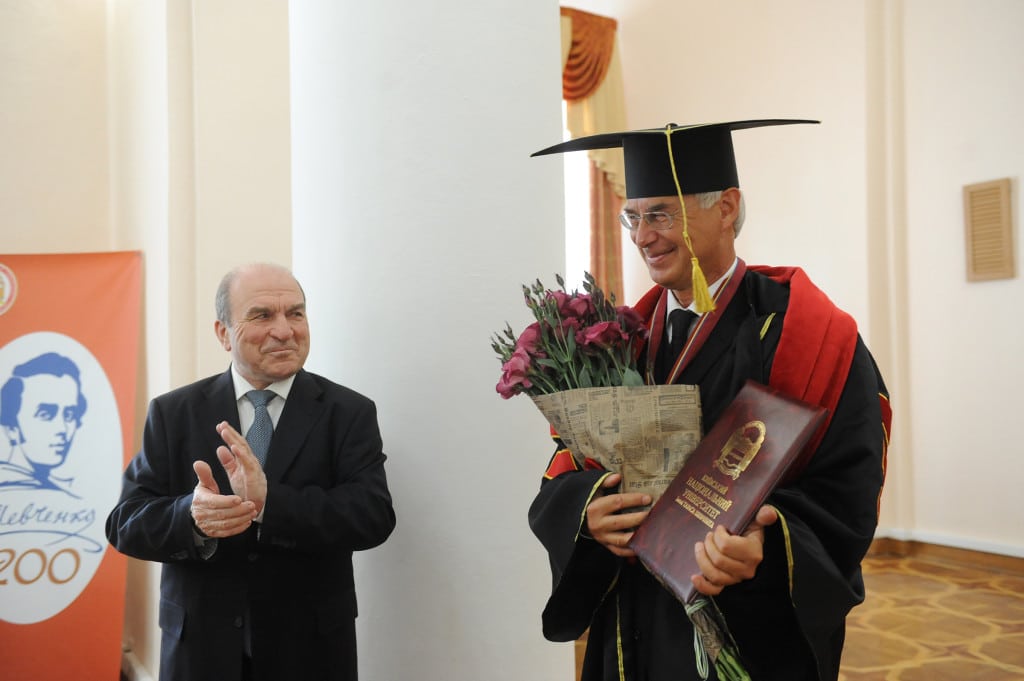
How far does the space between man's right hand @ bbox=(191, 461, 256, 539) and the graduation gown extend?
0.76 meters

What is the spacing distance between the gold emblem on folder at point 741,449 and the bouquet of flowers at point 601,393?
11 centimetres

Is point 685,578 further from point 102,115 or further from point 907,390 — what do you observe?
point 907,390

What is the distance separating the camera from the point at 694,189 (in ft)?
5.87

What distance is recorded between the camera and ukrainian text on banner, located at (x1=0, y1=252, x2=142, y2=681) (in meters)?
4.11

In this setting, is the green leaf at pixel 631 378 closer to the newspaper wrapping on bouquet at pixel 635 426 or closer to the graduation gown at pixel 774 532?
the newspaper wrapping on bouquet at pixel 635 426

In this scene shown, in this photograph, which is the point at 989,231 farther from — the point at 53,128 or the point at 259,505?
the point at 53,128

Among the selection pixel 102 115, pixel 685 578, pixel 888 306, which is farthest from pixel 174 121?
pixel 888 306

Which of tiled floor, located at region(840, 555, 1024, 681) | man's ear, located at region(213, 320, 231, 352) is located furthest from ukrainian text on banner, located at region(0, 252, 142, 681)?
tiled floor, located at region(840, 555, 1024, 681)

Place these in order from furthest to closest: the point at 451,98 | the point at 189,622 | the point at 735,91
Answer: the point at 735,91 → the point at 451,98 → the point at 189,622

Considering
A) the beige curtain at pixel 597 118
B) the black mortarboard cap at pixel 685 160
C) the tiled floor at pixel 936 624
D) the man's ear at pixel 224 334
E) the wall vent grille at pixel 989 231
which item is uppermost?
the beige curtain at pixel 597 118

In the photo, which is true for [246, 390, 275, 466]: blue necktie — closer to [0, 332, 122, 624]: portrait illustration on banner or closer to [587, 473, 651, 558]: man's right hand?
[587, 473, 651, 558]: man's right hand

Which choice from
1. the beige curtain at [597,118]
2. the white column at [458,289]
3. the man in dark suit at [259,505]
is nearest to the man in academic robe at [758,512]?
the white column at [458,289]

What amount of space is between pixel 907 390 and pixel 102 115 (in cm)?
627

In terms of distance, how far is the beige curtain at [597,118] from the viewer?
8.99 metres
